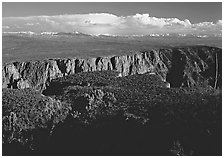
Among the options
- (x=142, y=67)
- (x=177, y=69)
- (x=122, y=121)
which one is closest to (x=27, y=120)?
(x=122, y=121)

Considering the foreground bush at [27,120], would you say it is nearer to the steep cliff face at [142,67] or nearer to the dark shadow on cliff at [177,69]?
the steep cliff face at [142,67]

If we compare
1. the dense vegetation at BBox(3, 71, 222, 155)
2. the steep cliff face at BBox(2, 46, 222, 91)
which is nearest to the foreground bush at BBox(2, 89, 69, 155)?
the dense vegetation at BBox(3, 71, 222, 155)

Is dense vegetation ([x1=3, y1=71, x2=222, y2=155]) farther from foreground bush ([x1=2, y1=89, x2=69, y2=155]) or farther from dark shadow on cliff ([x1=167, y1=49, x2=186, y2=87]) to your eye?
dark shadow on cliff ([x1=167, y1=49, x2=186, y2=87])

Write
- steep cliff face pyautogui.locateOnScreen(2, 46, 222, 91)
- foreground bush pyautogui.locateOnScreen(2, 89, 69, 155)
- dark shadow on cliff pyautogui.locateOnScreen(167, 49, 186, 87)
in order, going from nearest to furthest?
1. foreground bush pyautogui.locateOnScreen(2, 89, 69, 155)
2. steep cliff face pyautogui.locateOnScreen(2, 46, 222, 91)
3. dark shadow on cliff pyautogui.locateOnScreen(167, 49, 186, 87)

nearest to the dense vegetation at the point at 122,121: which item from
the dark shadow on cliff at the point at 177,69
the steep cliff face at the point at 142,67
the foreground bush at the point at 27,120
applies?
the foreground bush at the point at 27,120

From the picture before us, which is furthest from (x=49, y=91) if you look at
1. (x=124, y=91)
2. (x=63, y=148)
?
(x=63, y=148)

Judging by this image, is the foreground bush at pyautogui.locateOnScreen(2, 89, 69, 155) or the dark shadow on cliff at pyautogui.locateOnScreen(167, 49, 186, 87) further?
the dark shadow on cliff at pyautogui.locateOnScreen(167, 49, 186, 87)

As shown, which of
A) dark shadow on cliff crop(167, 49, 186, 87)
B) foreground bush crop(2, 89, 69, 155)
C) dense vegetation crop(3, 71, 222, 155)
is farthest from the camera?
dark shadow on cliff crop(167, 49, 186, 87)
